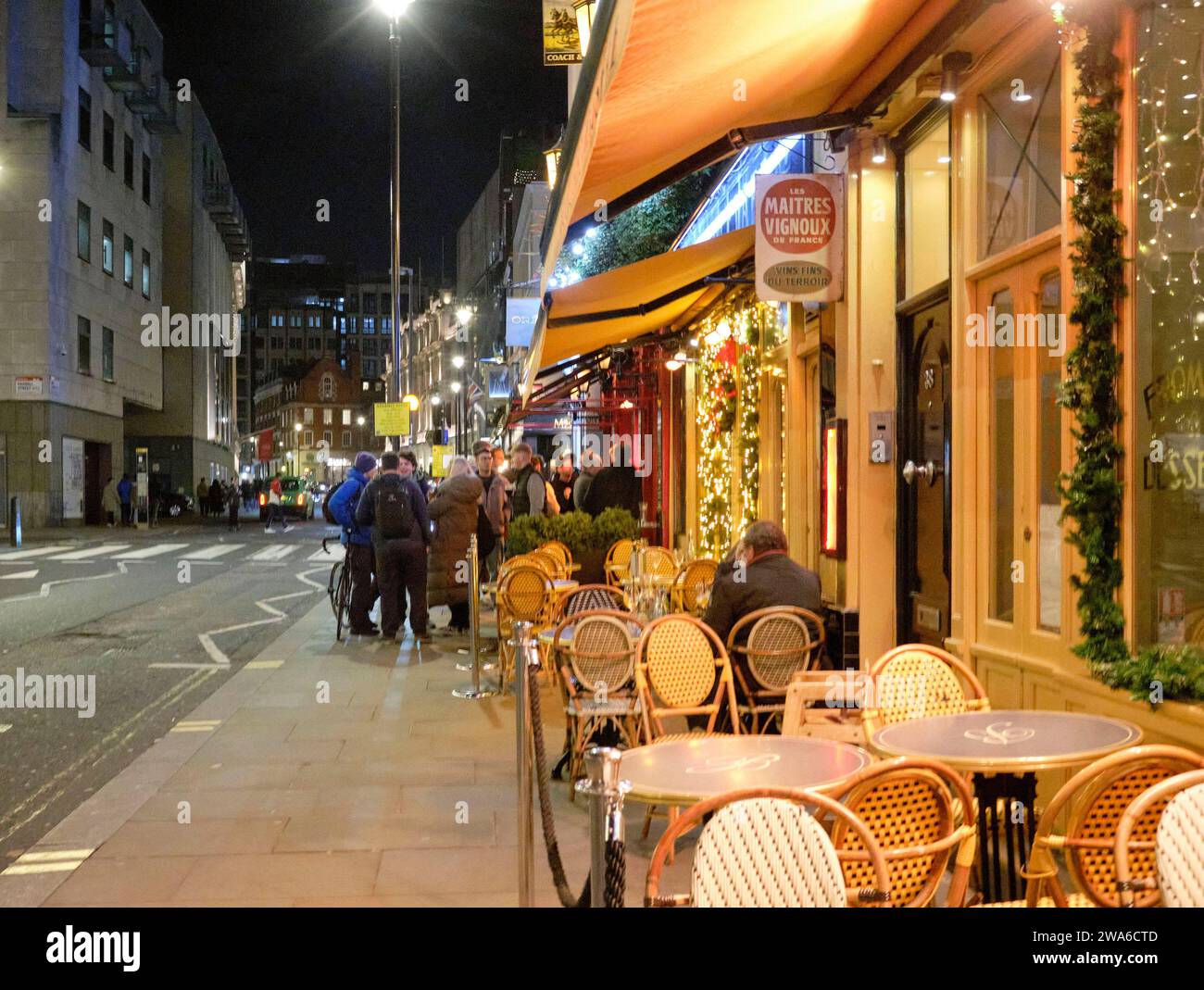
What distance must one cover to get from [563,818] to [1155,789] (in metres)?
3.78

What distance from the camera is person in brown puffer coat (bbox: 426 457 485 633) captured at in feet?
40.1

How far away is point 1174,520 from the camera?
4.82m

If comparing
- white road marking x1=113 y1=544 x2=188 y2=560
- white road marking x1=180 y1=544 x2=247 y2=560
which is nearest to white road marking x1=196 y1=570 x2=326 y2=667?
white road marking x1=180 y1=544 x2=247 y2=560

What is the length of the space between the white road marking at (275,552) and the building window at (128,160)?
65.2 ft

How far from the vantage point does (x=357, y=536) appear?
1262 centimetres

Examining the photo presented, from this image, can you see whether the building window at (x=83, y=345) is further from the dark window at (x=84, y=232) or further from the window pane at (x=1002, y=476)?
the window pane at (x=1002, y=476)

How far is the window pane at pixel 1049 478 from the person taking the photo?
575 centimetres

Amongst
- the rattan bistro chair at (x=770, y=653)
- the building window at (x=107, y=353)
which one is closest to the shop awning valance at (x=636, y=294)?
the rattan bistro chair at (x=770, y=653)

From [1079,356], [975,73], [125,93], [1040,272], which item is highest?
[125,93]

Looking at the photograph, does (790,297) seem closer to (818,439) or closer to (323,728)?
(818,439)

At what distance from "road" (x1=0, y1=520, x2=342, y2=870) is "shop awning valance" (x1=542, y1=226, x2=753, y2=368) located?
4540 mm

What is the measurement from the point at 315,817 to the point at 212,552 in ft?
71.8

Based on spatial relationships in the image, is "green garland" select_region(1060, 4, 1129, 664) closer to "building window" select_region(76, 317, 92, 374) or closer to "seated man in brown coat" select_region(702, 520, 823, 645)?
"seated man in brown coat" select_region(702, 520, 823, 645)

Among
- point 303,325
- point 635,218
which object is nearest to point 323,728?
point 635,218
